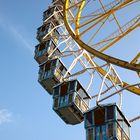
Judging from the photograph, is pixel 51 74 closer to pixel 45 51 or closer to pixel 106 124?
pixel 45 51

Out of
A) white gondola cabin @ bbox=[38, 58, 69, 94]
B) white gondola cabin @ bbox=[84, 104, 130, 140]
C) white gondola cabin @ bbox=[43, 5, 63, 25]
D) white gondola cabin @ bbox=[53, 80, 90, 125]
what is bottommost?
white gondola cabin @ bbox=[84, 104, 130, 140]

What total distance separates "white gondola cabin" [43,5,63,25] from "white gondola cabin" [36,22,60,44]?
2.37 feet

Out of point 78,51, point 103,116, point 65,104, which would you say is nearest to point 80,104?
point 65,104

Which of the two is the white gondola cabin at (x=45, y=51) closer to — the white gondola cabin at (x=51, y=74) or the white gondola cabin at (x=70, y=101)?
the white gondola cabin at (x=51, y=74)

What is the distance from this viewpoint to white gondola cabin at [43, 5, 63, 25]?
2913 cm

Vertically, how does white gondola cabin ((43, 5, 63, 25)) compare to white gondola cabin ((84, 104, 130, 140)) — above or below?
above

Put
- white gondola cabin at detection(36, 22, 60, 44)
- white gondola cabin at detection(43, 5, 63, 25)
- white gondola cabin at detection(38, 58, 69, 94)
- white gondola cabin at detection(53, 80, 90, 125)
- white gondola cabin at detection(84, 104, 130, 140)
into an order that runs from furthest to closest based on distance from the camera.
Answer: white gondola cabin at detection(43, 5, 63, 25) < white gondola cabin at detection(36, 22, 60, 44) < white gondola cabin at detection(38, 58, 69, 94) < white gondola cabin at detection(53, 80, 90, 125) < white gondola cabin at detection(84, 104, 130, 140)

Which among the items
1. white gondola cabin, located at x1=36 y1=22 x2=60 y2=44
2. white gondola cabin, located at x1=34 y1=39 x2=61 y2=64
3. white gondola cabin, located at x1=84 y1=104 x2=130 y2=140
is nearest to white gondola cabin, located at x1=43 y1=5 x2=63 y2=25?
white gondola cabin, located at x1=36 y1=22 x2=60 y2=44

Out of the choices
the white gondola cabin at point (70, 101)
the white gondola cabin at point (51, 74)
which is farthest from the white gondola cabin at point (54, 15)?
the white gondola cabin at point (70, 101)

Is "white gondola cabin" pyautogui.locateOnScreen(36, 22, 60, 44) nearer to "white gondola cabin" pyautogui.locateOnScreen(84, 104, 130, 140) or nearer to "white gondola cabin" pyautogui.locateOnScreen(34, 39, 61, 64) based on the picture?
"white gondola cabin" pyautogui.locateOnScreen(34, 39, 61, 64)

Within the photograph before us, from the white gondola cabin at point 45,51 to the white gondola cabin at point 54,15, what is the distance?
11.2ft

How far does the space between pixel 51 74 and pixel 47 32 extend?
5.83 meters

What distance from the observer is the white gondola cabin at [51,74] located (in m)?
22.2

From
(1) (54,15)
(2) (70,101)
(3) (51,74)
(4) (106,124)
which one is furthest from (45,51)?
(4) (106,124)
